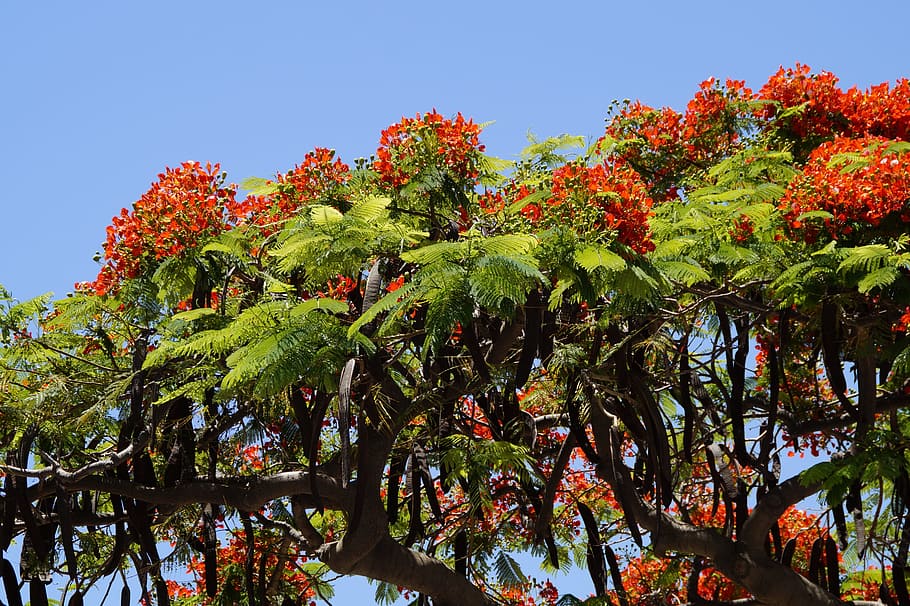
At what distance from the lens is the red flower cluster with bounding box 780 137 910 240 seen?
6.07 metres

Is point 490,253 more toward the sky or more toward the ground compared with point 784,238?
more toward the ground

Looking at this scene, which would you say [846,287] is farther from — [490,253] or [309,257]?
[309,257]

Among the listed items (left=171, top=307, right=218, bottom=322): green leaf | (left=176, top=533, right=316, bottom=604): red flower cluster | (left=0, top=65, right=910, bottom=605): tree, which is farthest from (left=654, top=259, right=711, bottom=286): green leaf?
(left=176, top=533, right=316, bottom=604): red flower cluster

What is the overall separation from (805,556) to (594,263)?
19.5 feet

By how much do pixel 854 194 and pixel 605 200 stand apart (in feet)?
5.21

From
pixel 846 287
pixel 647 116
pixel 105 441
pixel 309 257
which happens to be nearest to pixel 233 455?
pixel 105 441

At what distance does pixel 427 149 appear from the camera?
21.7ft

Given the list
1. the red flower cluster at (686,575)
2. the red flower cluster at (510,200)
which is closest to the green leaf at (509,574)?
the red flower cluster at (686,575)

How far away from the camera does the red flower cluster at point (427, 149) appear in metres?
6.62

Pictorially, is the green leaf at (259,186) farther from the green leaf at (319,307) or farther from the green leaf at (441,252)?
the green leaf at (441,252)

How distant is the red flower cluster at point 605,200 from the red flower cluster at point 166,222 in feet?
7.72

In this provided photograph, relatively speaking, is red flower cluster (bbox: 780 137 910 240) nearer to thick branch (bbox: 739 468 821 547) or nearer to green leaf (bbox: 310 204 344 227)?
thick branch (bbox: 739 468 821 547)

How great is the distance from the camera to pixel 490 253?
522 centimetres

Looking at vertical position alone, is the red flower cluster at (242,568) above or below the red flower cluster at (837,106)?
below
